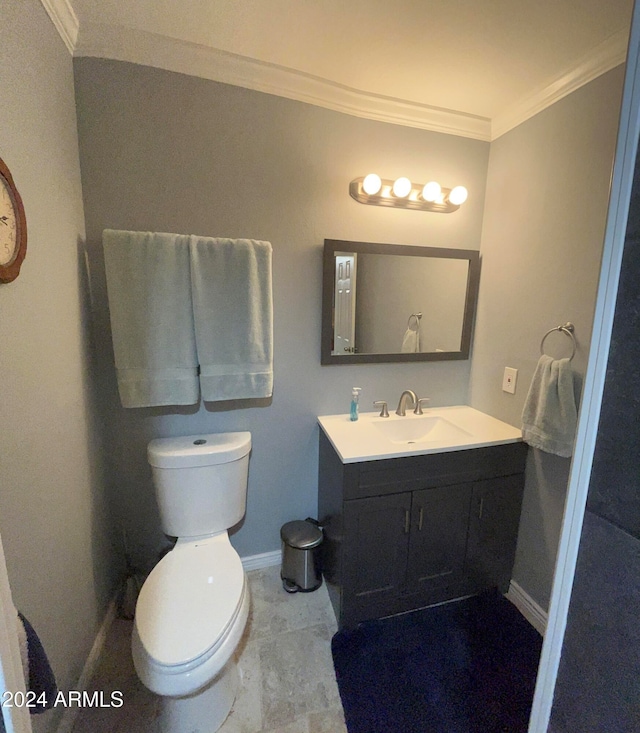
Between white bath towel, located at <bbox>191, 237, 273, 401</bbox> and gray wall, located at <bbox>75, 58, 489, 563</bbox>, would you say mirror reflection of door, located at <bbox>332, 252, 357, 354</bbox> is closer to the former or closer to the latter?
gray wall, located at <bbox>75, 58, 489, 563</bbox>

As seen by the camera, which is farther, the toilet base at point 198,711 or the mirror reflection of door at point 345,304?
the mirror reflection of door at point 345,304

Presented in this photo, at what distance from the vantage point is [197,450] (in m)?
1.43

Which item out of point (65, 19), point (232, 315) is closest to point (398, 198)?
point (232, 315)

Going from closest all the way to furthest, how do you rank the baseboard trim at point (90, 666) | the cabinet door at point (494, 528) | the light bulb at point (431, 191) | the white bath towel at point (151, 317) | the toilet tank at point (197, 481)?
the baseboard trim at point (90, 666)
the white bath towel at point (151, 317)
the toilet tank at point (197, 481)
the cabinet door at point (494, 528)
the light bulb at point (431, 191)

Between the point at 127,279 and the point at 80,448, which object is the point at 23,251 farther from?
the point at 80,448

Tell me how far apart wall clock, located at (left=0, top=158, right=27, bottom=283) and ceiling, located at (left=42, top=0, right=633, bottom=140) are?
700 mm

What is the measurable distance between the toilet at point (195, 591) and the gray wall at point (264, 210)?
0.20 meters

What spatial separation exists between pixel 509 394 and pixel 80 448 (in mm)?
1932

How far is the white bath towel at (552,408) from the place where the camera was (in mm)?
1329

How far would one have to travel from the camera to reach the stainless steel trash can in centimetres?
160

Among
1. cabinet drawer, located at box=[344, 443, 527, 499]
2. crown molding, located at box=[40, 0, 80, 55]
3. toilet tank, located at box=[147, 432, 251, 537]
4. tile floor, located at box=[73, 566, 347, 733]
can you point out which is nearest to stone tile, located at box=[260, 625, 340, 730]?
tile floor, located at box=[73, 566, 347, 733]

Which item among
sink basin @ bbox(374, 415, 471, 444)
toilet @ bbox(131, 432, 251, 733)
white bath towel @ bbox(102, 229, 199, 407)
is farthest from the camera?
sink basin @ bbox(374, 415, 471, 444)

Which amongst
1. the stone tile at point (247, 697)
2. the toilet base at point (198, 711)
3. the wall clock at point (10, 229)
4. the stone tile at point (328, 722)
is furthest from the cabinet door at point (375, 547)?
the wall clock at point (10, 229)

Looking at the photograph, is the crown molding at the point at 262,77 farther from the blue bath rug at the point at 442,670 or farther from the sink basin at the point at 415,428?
the blue bath rug at the point at 442,670
